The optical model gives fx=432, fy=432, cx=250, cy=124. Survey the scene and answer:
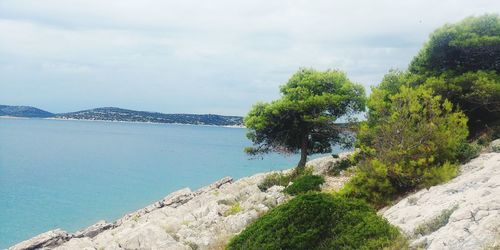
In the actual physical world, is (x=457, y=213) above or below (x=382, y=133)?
below

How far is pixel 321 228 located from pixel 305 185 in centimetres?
1094

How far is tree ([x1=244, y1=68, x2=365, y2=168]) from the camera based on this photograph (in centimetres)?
3002

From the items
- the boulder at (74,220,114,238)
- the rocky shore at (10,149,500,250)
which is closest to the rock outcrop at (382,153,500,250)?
the rocky shore at (10,149,500,250)

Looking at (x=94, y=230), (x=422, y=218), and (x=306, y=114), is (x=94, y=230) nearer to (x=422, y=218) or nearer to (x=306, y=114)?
(x=306, y=114)

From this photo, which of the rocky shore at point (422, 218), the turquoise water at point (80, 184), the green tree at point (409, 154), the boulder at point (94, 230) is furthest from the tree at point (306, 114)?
the turquoise water at point (80, 184)

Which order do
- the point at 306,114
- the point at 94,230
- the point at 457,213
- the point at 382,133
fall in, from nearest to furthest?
1. the point at 457,213
2. the point at 382,133
3. the point at 306,114
4. the point at 94,230

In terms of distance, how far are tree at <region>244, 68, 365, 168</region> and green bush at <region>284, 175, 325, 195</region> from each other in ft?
19.2

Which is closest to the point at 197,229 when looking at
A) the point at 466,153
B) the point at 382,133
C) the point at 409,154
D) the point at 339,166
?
the point at 382,133

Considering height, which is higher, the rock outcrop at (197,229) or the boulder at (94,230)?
the rock outcrop at (197,229)

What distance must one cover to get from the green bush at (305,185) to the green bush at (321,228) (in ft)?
30.7

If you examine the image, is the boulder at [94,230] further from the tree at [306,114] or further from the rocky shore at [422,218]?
the tree at [306,114]

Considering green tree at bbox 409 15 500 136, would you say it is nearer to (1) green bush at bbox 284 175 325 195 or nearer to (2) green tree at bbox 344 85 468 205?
(2) green tree at bbox 344 85 468 205

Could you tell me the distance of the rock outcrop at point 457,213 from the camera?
988 centimetres

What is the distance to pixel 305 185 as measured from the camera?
76.1 feet
